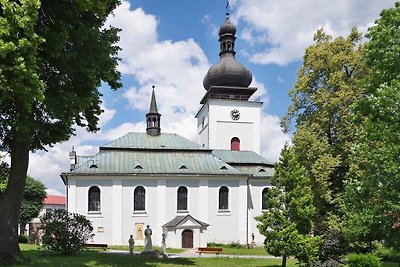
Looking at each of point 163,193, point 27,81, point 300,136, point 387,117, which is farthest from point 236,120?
point 27,81

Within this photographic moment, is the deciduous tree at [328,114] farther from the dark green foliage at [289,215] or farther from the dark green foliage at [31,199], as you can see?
the dark green foliage at [31,199]

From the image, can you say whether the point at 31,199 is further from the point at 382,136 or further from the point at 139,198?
the point at 382,136

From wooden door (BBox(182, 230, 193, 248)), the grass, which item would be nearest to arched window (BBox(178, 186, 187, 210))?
wooden door (BBox(182, 230, 193, 248))

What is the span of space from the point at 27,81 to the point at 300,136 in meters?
18.7

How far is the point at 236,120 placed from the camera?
4950 centimetres

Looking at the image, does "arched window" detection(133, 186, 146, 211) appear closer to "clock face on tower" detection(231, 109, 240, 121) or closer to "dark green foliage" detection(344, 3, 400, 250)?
"clock face on tower" detection(231, 109, 240, 121)

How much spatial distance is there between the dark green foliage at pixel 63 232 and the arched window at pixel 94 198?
13.7m

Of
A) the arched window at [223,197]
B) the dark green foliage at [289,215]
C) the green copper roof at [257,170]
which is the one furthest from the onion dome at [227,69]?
the dark green foliage at [289,215]

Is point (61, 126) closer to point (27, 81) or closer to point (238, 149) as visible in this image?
point (27, 81)

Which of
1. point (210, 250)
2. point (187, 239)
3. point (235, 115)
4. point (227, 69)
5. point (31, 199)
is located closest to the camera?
point (210, 250)

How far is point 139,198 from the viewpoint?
126ft

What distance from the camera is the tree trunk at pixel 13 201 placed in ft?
47.6

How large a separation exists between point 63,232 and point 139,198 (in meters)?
16.1

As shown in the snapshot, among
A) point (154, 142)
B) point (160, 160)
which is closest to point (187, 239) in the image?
point (160, 160)
